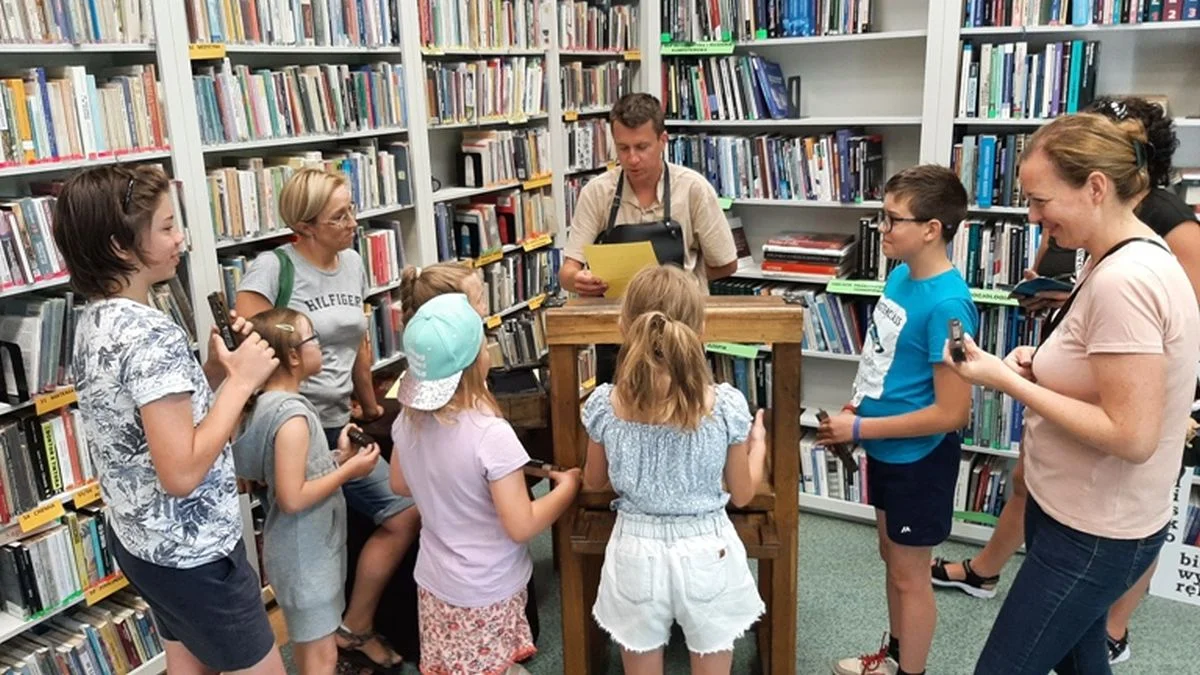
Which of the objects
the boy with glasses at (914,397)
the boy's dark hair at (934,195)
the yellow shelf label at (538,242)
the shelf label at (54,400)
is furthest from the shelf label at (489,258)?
the boy's dark hair at (934,195)

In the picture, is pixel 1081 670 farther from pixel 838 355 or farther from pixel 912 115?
pixel 912 115

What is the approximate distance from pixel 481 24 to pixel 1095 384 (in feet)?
9.29

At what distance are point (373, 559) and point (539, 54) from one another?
2.49m

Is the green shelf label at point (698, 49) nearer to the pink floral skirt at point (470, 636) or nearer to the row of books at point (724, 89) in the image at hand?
the row of books at point (724, 89)

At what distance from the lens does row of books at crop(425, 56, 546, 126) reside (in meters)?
Result: 3.43

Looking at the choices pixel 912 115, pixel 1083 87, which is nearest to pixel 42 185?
pixel 912 115

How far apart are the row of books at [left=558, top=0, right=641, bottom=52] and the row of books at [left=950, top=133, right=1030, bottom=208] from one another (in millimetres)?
1817

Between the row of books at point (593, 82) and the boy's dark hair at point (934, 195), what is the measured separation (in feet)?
7.72

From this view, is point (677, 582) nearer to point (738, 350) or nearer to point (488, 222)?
point (738, 350)

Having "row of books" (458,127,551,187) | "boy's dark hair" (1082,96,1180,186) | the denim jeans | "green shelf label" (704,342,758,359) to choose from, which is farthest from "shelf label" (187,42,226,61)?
the denim jeans

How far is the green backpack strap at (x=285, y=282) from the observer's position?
7.86 ft

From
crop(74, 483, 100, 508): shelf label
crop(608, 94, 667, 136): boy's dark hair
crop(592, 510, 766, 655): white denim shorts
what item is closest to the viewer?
crop(592, 510, 766, 655): white denim shorts

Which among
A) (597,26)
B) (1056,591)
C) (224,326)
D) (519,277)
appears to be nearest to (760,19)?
(597,26)

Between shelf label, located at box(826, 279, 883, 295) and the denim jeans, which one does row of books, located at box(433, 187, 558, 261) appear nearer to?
shelf label, located at box(826, 279, 883, 295)
